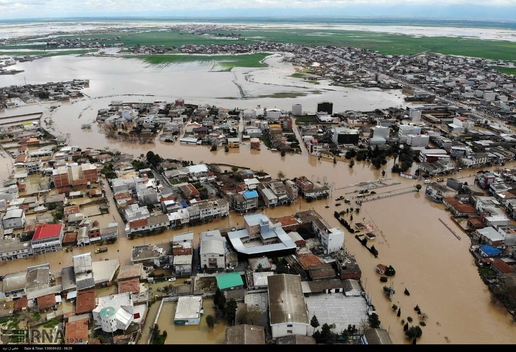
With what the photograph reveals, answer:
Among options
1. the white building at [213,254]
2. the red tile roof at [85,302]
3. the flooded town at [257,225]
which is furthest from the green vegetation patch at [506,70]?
the red tile roof at [85,302]

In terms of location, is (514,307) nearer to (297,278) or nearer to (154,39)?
(297,278)

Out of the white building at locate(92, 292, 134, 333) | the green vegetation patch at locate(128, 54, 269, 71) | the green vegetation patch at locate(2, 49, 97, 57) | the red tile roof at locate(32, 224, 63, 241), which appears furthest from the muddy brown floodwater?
the green vegetation patch at locate(2, 49, 97, 57)

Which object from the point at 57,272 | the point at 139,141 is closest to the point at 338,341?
the point at 57,272

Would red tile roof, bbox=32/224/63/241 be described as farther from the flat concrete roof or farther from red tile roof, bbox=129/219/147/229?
the flat concrete roof

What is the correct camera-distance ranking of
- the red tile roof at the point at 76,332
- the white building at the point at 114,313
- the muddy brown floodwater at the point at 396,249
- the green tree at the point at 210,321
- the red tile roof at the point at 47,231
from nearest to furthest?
the red tile roof at the point at 76,332 < the white building at the point at 114,313 < the green tree at the point at 210,321 < the muddy brown floodwater at the point at 396,249 < the red tile roof at the point at 47,231

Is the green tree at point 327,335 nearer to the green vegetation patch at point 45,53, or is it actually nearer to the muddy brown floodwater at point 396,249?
the muddy brown floodwater at point 396,249

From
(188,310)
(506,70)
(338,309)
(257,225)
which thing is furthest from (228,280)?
(506,70)
